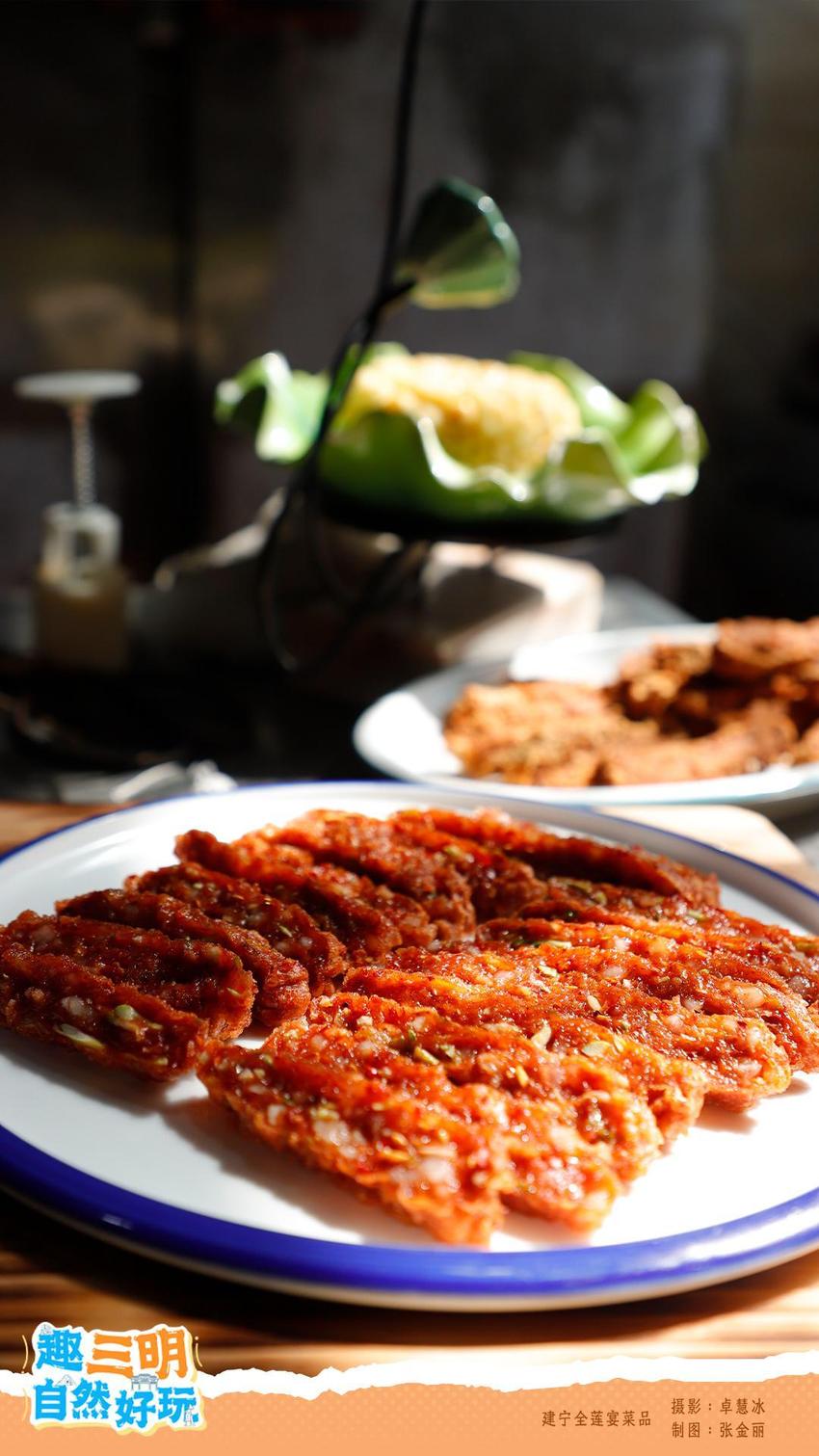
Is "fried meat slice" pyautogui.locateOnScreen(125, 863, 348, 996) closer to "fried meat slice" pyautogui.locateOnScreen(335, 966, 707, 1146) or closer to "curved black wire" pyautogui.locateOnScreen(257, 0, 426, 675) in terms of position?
"fried meat slice" pyautogui.locateOnScreen(335, 966, 707, 1146)

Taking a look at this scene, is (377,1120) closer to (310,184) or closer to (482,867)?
(482,867)

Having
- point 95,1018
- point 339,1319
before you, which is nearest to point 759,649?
point 95,1018

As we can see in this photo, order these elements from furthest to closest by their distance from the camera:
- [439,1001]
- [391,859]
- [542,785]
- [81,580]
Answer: [81,580] < [542,785] < [391,859] < [439,1001]

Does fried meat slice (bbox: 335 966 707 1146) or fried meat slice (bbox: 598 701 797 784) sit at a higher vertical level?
fried meat slice (bbox: 335 966 707 1146)

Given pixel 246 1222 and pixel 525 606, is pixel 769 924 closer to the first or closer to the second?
pixel 246 1222

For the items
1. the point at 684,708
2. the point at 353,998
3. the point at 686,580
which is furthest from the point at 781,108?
the point at 353,998

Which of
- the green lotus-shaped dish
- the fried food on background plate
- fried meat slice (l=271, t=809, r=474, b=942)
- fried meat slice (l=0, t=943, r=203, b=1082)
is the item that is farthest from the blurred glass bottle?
fried meat slice (l=0, t=943, r=203, b=1082)
